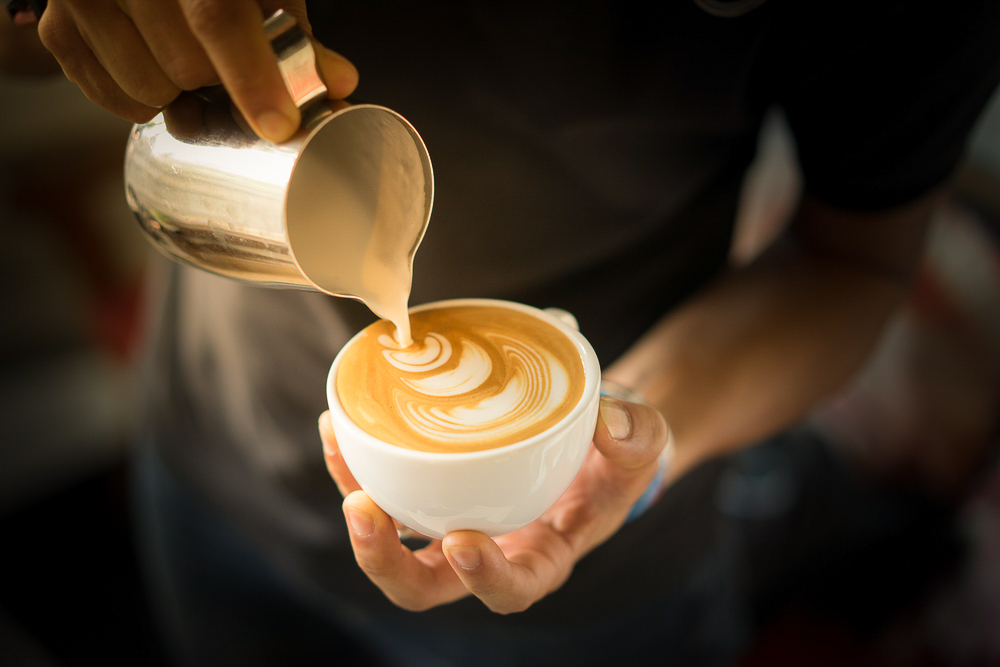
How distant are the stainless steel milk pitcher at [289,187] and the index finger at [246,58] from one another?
12 millimetres

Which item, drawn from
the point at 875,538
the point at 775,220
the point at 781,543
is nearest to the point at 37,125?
the point at 775,220

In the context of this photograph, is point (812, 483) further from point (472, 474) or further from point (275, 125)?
point (275, 125)

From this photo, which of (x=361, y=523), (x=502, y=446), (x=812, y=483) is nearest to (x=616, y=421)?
(x=502, y=446)

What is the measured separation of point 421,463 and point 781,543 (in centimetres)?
173

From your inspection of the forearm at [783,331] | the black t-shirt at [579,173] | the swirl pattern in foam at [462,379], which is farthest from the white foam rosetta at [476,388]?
the forearm at [783,331]

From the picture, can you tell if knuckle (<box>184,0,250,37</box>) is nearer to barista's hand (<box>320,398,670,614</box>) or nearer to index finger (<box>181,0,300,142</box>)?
index finger (<box>181,0,300,142</box>)

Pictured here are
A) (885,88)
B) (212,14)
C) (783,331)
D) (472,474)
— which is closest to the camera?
(212,14)

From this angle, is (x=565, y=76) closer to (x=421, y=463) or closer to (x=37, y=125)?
(x=421, y=463)

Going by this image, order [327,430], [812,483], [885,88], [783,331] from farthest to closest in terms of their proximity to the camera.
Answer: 1. [812,483]
2. [783,331]
3. [885,88]
4. [327,430]

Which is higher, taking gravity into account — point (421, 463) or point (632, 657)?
point (421, 463)

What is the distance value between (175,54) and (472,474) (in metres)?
0.39

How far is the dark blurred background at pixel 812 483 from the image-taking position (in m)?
1.75

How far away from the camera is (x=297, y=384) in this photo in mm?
969

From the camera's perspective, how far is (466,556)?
579 millimetres
